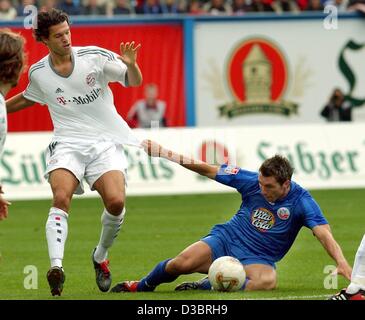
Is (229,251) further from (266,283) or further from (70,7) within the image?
(70,7)

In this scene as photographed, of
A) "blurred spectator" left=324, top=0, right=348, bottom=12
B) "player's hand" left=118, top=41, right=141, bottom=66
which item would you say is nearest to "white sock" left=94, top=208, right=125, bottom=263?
"player's hand" left=118, top=41, right=141, bottom=66

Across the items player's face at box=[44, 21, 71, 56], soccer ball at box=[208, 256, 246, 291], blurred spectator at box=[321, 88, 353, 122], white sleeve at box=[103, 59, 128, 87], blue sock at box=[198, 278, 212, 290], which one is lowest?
blue sock at box=[198, 278, 212, 290]

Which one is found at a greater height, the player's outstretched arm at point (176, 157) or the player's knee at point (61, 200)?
the player's outstretched arm at point (176, 157)

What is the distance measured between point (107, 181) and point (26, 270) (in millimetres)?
2240

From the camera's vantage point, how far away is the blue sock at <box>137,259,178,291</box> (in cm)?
1066

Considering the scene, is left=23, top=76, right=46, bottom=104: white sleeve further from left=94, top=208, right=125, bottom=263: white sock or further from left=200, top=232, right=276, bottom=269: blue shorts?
left=200, top=232, right=276, bottom=269: blue shorts

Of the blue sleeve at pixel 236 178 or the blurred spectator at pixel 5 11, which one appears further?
the blurred spectator at pixel 5 11

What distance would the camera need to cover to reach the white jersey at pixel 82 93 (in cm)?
1104

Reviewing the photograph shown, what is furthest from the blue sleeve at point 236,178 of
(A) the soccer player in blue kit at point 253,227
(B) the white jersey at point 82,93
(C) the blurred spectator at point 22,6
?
(C) the blurred spectator at point 22,6

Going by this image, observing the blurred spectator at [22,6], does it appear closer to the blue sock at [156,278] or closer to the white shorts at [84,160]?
the white shorts at [84,160]

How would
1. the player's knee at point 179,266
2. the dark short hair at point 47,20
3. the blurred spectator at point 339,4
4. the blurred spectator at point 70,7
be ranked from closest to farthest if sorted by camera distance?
the player's knee at point 179,266
the dark short hair at point 47,20
the blurred spectator at point 70,7
the blurred spectator at point 339,4

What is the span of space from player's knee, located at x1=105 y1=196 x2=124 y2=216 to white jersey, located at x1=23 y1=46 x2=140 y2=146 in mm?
640

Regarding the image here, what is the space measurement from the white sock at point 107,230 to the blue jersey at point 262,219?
920 millimetres

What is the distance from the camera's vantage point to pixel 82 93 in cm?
1105
